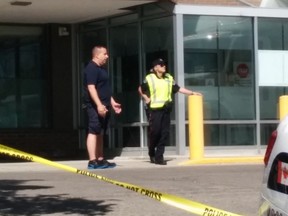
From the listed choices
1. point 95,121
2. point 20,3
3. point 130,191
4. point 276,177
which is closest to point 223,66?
point 20,3

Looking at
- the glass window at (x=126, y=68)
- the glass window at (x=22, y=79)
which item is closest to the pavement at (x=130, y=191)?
the glass window at (x=126, y=68)

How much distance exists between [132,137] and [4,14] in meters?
3.73

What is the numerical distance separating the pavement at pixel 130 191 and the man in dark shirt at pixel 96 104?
379 mm

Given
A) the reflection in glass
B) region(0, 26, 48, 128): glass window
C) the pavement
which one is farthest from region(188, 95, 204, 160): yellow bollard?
region(0, 26, 48, 128): glass window

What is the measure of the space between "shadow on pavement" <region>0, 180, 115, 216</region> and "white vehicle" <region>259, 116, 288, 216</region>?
3.10m

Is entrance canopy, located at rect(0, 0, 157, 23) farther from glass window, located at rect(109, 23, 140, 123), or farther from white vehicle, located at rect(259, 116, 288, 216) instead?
white vehicle, located at rect(259, 116, 288, 216)

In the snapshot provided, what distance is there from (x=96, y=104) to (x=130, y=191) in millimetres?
2117

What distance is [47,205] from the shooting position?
727 centimetres

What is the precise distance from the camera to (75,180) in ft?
31.0

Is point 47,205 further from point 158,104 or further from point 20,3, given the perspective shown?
point 20,3

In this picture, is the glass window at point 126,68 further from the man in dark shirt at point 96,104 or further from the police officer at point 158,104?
the man in dark shirt at point 96,104

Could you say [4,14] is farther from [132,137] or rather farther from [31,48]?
[132,137]

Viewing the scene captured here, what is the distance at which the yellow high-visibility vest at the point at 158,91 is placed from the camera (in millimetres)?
11258

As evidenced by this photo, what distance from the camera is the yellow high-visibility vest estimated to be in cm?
1126
